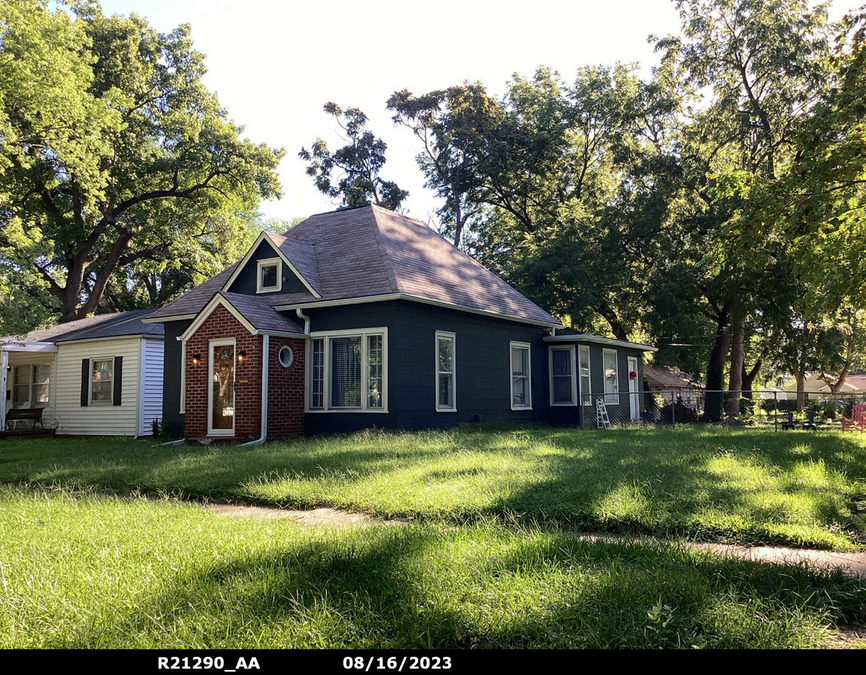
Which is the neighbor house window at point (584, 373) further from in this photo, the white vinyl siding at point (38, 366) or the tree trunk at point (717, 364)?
the white vinyl siding at point (38, 366)

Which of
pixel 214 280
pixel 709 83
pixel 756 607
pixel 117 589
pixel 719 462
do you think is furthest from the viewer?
pixel 709 83

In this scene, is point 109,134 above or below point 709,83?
below

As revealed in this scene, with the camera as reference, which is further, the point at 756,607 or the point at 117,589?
the point at 117,589

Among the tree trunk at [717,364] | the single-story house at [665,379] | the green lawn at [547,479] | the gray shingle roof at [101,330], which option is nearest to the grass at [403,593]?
the green lawn at [547,479]

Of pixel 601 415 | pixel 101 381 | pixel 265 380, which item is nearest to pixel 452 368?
pixel 265 380

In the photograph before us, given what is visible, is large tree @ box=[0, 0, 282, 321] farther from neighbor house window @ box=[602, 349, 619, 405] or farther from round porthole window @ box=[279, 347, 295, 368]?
neighbor house window @ box=[602, 349, 619, 405]

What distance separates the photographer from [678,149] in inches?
1247

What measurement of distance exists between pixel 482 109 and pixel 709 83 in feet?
35.2

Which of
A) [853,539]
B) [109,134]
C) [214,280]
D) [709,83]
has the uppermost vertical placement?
[709,83]

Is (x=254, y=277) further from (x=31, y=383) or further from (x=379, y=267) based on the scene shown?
(x=31, y=383)

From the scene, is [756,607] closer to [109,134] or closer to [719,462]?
[719,462]

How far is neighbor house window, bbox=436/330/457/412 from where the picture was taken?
1593 cm
